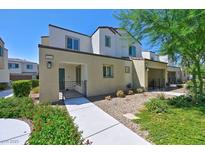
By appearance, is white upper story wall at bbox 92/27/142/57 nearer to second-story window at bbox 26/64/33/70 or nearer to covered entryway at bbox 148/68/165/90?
covered entryway at bbox 148/68/165/90

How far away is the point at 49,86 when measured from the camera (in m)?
11.2

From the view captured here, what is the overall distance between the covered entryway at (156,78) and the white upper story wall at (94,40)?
4543 mm

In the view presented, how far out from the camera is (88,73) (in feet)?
46.1

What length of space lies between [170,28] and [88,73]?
7.35 meters

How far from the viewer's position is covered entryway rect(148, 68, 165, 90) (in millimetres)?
23327

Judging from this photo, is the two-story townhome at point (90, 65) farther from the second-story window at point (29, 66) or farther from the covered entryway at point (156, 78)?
the second-story window at point (29, 66)

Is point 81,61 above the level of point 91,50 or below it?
below

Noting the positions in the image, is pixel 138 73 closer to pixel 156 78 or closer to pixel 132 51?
pixel 132 51

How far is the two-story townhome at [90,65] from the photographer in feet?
37.1

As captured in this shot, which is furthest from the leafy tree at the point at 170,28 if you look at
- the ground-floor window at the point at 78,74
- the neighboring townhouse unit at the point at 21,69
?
the neighboring townhouse unit at the point at 21,69

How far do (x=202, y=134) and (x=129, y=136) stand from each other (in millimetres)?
2374

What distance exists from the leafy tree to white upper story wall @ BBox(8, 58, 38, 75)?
34.4 metres
